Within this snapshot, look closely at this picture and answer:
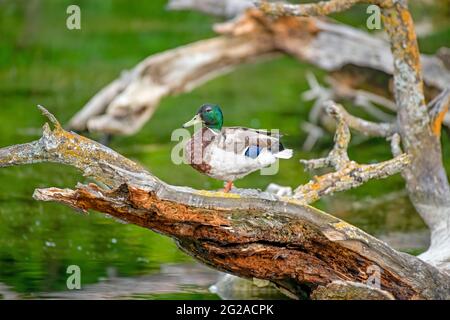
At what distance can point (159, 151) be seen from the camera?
1095cm

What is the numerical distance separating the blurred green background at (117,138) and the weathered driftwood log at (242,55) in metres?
0.67

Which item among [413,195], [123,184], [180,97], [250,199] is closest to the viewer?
[123,184]

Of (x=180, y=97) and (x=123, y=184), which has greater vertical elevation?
(x=180, y=97)

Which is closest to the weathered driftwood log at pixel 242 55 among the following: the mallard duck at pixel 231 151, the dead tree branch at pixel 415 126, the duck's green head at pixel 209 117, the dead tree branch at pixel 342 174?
the dead tree branch at pixel 415 126

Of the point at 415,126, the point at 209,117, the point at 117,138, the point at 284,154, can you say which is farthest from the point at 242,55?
the point at 284,154

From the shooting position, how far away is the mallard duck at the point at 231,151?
5820 millimetres

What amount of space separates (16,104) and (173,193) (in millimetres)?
7531

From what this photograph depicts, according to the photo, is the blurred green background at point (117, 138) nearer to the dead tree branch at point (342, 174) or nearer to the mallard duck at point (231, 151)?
the dead tree branch at point (342, 174)

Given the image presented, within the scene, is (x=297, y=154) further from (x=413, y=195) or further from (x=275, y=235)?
(x=275, y=235)

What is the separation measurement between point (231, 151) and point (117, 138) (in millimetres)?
5583

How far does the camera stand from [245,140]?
5.86 meters

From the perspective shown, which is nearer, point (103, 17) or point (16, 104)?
point (16, 104)
